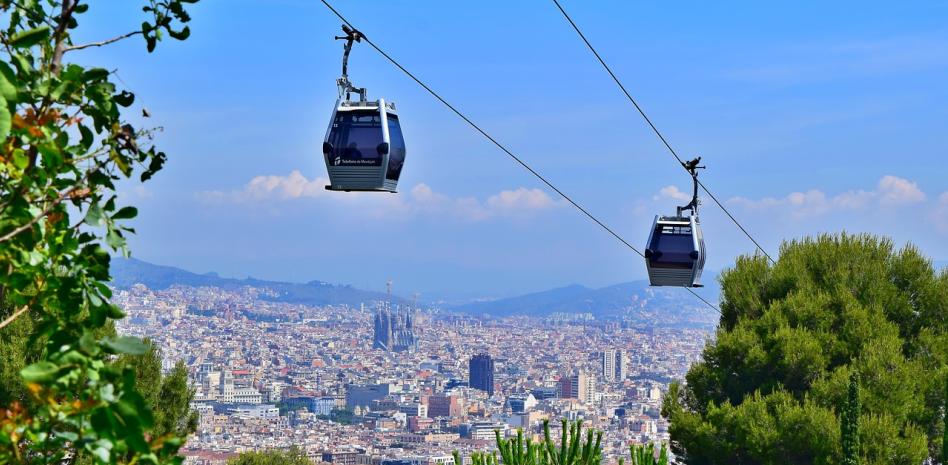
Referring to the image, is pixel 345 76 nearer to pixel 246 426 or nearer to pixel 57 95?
pixel 57 95

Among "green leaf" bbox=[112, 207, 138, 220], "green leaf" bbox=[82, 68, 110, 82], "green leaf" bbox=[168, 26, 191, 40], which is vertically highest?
"green leaf" bbox=[168, 26, 191, 40]

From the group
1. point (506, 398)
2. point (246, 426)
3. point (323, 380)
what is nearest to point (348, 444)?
point (246, 426)

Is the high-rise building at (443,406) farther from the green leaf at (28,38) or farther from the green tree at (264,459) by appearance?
the green leaf at (28,38)

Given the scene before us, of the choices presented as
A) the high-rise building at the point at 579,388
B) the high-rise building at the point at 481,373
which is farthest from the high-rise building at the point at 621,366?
the high-rise building at the point at 579,388

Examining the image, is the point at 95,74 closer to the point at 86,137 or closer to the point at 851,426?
the point at 86,137

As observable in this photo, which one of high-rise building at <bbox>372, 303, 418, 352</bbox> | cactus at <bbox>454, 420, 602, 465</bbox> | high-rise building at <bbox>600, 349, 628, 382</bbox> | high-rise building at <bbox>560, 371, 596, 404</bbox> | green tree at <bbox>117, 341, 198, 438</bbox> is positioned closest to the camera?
cactus at <bbox>454, 420, 602, 465</bbox>

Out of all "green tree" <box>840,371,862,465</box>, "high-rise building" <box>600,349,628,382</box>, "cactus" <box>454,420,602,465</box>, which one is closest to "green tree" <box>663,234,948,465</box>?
"green tree" <box>840,371,862,465</box>

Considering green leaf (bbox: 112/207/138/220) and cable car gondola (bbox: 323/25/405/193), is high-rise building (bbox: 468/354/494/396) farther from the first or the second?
green leaf (bbox: 112/207/138/220)
